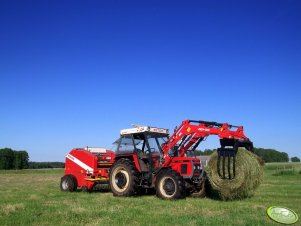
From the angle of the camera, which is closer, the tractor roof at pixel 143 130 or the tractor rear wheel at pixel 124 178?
the tractor rear wheel at pixel 124 178

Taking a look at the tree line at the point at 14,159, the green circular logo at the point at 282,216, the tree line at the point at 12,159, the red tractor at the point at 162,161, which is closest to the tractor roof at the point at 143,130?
the red tractor at the point at 162,161

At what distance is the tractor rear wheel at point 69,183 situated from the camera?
15.3 meters

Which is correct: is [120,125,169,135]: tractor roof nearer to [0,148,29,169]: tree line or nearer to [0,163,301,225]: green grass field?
[0,163,301,225]: green grass field

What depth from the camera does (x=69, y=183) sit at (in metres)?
15.3

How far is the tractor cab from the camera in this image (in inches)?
531

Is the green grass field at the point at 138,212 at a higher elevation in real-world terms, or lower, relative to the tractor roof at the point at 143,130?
lower

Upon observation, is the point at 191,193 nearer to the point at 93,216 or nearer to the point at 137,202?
the point at 137,202

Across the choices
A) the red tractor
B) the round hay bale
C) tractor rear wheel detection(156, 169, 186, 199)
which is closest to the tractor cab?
the red tractor

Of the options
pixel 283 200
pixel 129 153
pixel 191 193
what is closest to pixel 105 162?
pixel 129 153

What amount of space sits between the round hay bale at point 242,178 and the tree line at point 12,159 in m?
85.7

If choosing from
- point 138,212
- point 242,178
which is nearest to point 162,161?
point 242,178

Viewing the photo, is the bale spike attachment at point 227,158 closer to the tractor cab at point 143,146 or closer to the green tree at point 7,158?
the tractor cab at point 143,146

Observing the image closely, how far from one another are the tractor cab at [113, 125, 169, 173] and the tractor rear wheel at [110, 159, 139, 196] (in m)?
0.30

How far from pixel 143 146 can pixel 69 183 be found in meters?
3.63
